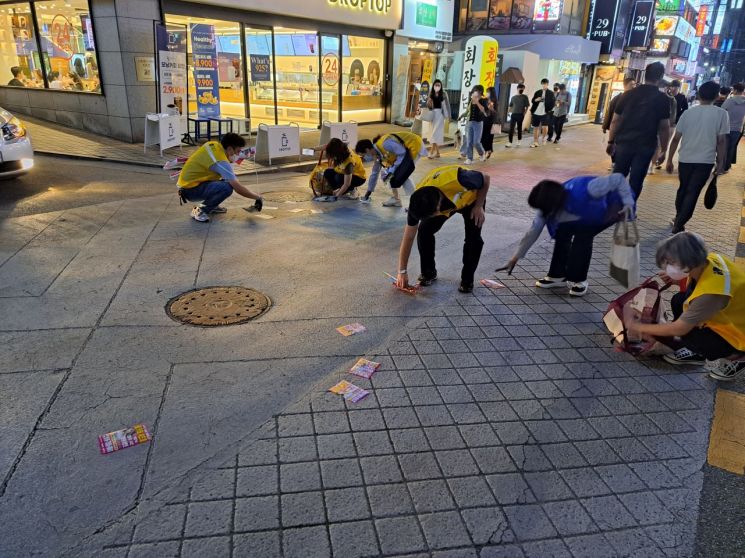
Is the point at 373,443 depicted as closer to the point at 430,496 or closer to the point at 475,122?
the point at 430,496

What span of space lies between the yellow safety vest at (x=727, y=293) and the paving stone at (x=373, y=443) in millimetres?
2199

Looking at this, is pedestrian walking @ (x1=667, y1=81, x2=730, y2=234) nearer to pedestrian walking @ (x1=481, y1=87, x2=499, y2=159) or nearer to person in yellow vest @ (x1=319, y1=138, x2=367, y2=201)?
person in yellow vest @ (x1=319, y1=138, x2=367, y2=201)

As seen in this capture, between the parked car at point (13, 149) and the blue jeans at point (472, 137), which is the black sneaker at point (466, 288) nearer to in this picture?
the parked car at point (13, 149)

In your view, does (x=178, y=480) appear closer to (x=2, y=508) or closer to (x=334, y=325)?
(x=2, y=508)

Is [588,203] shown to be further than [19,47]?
No

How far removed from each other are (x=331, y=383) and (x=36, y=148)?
34.9 ft

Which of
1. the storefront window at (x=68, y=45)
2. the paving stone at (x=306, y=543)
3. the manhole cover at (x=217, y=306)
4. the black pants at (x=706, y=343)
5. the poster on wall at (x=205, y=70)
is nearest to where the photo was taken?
the paving stone at (x=306, y=543)

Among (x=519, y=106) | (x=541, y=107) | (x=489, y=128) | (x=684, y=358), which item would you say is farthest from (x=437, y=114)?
(x=684, y=358)

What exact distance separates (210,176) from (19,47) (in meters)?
11.3

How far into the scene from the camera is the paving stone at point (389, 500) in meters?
2.51

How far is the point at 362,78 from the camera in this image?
17938 millimetres

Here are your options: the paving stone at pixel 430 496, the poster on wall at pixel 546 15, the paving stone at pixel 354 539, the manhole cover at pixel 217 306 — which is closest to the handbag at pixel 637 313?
the paving stone at pixel 430 496

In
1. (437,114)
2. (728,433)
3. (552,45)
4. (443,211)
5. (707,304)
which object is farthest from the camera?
(552,45)

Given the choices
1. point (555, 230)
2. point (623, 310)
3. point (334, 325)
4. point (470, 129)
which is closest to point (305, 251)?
point (334, 325)
